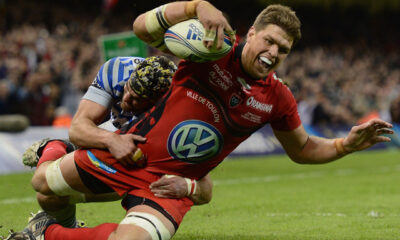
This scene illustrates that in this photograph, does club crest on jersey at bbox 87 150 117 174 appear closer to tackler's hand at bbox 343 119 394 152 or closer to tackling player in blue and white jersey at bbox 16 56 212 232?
tackling player in blue and white jersey at bbox 16 56 212 232

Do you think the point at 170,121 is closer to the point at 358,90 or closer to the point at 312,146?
the point at 312,146

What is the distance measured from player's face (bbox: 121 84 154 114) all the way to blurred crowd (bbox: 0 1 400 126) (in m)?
9.10

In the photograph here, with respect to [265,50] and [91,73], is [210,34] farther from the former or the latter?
[91,73]

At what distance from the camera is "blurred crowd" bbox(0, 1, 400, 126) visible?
14195 mm

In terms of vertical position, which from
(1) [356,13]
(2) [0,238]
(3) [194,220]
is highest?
(2) [0,238]

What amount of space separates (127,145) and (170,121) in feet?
1.16

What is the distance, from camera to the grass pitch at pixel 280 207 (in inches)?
235

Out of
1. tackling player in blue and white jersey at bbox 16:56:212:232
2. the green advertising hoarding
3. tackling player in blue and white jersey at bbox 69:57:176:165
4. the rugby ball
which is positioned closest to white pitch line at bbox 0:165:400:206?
the green advertising hoarding

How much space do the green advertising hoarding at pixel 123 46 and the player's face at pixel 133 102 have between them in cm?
657

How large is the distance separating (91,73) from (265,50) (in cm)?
1164

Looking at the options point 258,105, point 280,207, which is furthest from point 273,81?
point 280,207

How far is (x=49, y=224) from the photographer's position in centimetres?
483

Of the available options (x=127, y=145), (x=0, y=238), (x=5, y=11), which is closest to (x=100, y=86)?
(x=127, y=145)

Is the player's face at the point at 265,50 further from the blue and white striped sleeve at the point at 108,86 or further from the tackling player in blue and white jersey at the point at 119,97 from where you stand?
the blue and white striped sleeve at the point at 108,86
